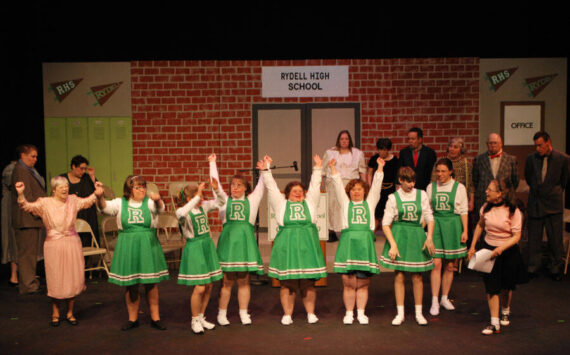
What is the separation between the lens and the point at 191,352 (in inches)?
154

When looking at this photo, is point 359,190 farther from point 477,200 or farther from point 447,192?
point 477,200

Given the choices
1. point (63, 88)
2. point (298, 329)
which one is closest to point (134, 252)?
point (298, 329)

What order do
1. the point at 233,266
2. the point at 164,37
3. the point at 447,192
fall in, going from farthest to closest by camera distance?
the point at 164,37
the point at 447,192
the point at 233,266

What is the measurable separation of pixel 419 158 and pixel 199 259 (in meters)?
3.04

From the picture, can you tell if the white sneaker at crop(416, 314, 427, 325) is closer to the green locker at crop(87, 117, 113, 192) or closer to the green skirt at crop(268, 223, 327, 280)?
the green skirt at crop(268, 223, 327, 280)

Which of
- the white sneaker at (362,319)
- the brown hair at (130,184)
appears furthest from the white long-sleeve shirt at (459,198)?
the brown hair at (130,184)

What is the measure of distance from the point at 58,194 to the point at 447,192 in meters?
3.28

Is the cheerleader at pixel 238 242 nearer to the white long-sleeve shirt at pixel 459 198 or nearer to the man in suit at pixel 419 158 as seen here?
the white long-sleeve shirt at pixel 459 198

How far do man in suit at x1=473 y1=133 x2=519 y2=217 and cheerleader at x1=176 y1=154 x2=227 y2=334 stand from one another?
293 centimetres

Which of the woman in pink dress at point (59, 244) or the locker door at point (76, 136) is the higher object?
the locker door at point (76, 136)

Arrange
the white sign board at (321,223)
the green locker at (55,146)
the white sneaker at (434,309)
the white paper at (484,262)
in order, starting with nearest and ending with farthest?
the white paper at (484,262) < the white sneaker at (434,309) < the white sign board at (321,223) < the green locker at (55,146)

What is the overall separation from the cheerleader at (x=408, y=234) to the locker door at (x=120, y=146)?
4.63 m

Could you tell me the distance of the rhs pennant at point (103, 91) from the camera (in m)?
7.84

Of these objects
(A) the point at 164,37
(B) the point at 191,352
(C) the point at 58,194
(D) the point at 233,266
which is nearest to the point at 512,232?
(D) the point at 233,266
